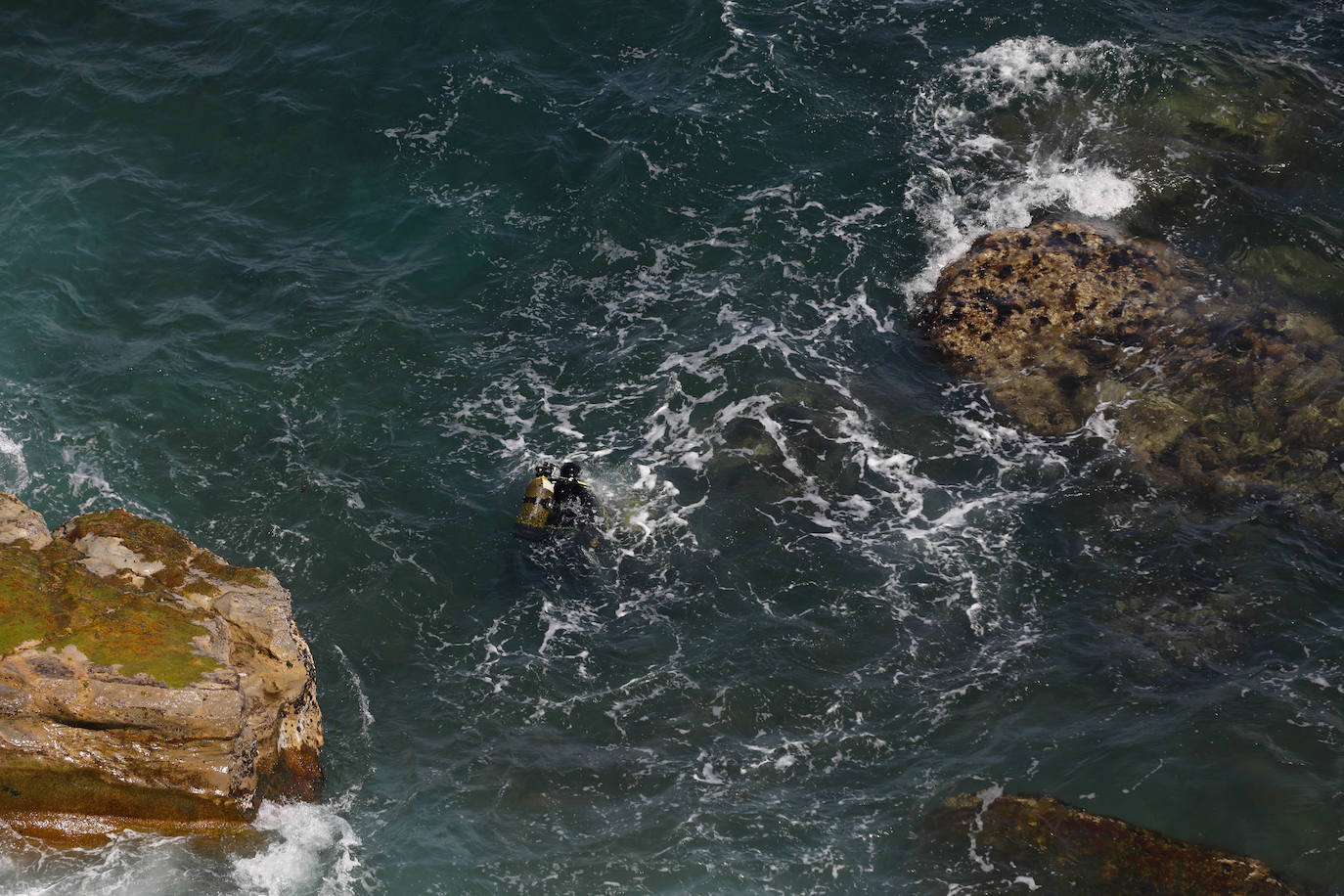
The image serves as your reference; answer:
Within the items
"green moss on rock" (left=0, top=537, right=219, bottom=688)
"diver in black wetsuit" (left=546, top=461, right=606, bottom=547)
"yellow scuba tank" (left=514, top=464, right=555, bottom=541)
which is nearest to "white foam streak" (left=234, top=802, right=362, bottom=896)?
"green moss on rock" (left=0, top=537, right=219, bottom=688)

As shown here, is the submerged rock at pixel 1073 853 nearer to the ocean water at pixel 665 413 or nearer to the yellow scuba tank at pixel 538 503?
the ocean water at pixel 665 413

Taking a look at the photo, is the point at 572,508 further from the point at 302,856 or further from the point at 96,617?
the point at 96,617

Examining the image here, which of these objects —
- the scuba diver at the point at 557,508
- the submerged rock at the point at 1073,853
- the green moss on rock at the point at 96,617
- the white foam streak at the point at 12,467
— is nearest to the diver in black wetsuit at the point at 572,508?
the scuba diver at the point at 557,508

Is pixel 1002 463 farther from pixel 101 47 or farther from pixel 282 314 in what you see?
pixel 101 47

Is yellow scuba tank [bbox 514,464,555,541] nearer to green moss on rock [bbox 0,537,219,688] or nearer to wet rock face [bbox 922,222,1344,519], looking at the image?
green moss on rock [bbox 0,537,219,688]

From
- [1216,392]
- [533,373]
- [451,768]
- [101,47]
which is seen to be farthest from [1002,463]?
[101,47]
